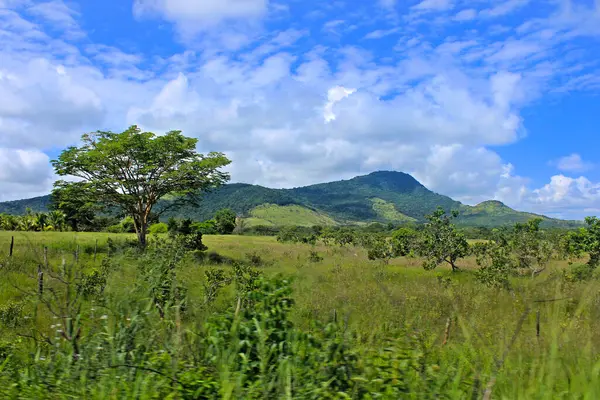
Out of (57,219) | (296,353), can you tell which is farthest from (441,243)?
(57,219)

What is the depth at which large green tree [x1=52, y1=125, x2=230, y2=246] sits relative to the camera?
3131 cm

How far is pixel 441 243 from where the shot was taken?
36.6 metres

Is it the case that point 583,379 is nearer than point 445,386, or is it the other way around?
point 583,379

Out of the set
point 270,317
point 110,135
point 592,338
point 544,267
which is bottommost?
point 592,338

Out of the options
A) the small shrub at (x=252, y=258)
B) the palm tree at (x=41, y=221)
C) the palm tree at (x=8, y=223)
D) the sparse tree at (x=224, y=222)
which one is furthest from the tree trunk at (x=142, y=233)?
the sparse tree at (x=224, y=222)

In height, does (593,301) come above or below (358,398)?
above

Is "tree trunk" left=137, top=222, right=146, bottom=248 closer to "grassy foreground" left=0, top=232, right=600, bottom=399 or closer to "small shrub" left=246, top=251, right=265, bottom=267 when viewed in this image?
"small shrub" left=246, top=251, right=265, bottom=267

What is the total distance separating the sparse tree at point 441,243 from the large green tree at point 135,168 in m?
19.9

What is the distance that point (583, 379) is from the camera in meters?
2.85

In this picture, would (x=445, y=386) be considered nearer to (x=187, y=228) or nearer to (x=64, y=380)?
(x=64, y=380)

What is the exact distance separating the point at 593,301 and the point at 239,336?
2851 millimetres

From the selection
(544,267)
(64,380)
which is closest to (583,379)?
(544,267)

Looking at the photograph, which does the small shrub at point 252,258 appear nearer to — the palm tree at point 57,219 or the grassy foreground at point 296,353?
the grassy foreground at point 296,353

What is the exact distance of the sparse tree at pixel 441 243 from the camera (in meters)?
35.5
